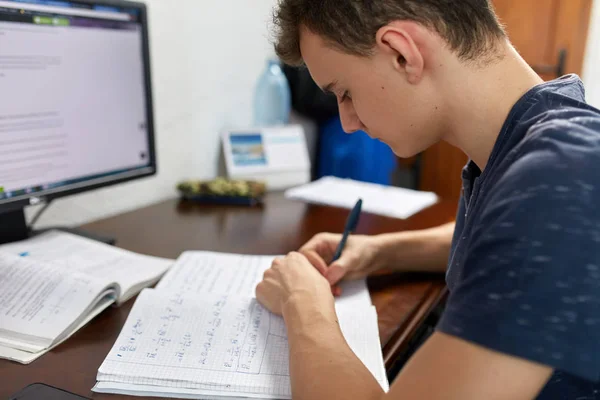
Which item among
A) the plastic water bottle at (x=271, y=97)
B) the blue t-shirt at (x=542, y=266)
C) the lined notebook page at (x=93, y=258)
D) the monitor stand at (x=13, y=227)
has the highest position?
the plastic water bottle at (x=271, y=97)

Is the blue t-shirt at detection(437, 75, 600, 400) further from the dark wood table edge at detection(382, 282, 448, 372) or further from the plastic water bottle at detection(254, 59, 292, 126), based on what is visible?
the plastic water bottle at detection(254, 59, 292, 126)

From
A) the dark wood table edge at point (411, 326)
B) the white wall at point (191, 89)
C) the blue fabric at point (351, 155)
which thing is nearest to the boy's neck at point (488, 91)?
the dark wood table edge at point (411, 326)

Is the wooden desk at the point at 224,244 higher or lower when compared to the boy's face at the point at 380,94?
lower

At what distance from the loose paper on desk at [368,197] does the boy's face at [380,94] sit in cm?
58

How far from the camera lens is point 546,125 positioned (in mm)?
516

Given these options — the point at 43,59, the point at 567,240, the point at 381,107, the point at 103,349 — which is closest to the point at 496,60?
the point at 381,107

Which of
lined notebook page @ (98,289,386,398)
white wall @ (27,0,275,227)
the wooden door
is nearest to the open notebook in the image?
lined notebook page @ (98,289,386,398)

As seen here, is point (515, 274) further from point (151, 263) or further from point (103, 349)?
point (151, 263)

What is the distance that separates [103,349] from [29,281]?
183 mm

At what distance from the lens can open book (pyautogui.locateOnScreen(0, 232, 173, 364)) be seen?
2.19ft

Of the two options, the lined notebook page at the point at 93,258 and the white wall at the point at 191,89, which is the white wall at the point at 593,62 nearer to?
the white wall at the point at 191,89

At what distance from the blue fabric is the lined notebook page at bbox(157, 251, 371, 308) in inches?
43.2

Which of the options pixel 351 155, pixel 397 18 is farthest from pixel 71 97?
pixel 351 155

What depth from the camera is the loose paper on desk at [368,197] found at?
4.25 feet
